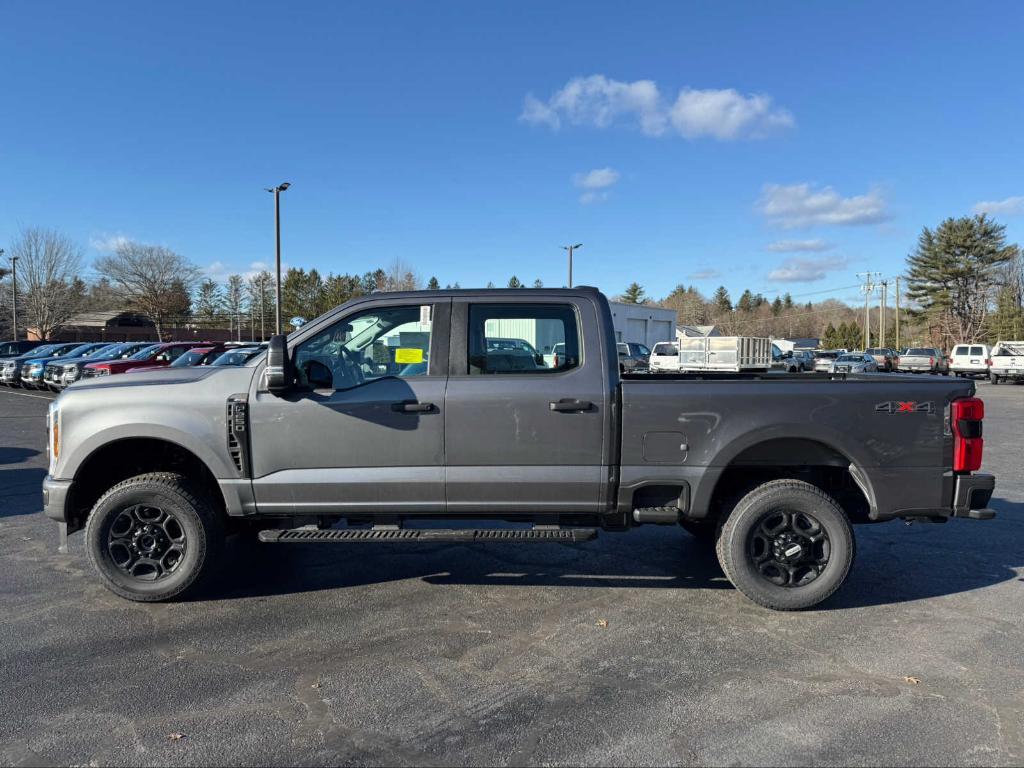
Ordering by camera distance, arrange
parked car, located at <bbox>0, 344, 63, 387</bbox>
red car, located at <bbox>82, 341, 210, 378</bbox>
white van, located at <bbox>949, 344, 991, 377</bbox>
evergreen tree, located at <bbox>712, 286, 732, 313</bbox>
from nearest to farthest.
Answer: red car, located at <bbox>82, 341, 210, 378</bbox>
parked car, located at <bbox>0, 344, 63, 387</bbox>
white van, located at <bbox>949, 344, 991, 377</bbox>
evergreen tree, located at <bbox>712, 286, 732, 313</bbox>

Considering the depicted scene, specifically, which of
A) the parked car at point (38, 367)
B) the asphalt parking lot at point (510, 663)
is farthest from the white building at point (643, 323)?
the asphalt parking lot at point (510, 663)

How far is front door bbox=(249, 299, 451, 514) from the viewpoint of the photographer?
4.30 metres

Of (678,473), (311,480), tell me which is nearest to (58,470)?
(311,480)

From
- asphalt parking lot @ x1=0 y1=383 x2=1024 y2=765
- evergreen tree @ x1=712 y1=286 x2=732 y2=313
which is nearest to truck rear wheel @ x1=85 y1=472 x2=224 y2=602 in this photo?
asphalt parking lot @ x1=0 y1=383 x2=1024 y2=765

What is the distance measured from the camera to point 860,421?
4.27 m

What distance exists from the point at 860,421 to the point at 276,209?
27.9m

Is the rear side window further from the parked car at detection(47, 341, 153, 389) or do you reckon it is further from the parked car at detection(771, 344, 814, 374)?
the parked car at detection(771, 344, 814, 374)

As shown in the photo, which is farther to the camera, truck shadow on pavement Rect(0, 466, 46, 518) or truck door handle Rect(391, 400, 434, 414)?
truck shadow on pavement Rect(0, 466, 46, 518)

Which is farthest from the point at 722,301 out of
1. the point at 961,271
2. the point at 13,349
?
the point at 13,349

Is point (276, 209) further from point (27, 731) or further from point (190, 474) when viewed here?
point (27, 731)

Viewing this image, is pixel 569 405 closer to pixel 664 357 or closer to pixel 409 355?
pixel 409 355

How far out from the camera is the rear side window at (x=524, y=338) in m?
4.42

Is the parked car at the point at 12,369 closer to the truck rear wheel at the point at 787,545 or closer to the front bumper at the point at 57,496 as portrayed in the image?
the front bumper at the point at 57,496

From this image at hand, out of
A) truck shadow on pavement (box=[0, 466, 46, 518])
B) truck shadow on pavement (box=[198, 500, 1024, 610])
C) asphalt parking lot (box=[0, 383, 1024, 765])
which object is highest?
truck shadow on pavement (box=[0, 466, 46, 518])
